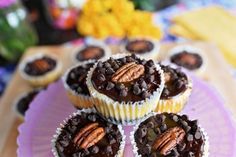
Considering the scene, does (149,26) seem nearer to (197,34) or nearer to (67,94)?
(197,34)

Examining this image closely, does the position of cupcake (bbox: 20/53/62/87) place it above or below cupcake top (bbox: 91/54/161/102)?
below

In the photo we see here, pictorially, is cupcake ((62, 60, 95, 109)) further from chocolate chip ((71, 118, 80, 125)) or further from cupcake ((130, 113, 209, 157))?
cupcake ((130, 113, 209, 157))

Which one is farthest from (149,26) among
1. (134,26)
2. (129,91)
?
(129,91)

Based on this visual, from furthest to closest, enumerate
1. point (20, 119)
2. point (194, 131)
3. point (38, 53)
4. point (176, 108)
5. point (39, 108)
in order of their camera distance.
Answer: point (38, 53)
point (20, 119)
point (39, 108)
point (176, 108)
point (194, 131)

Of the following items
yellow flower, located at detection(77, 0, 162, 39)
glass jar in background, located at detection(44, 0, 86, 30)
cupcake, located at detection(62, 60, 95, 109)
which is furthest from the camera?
glass jar in background, located at detection(44, 0, 86, 30)

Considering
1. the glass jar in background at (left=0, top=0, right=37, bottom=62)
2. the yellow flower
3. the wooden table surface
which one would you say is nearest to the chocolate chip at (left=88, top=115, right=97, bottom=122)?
the wooden table surface

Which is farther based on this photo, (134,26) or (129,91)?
(134,26)

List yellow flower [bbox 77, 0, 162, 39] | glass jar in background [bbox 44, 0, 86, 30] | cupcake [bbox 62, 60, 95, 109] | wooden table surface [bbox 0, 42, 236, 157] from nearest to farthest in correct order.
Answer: cupcake [bbox 62, 60, 95, 109] → wooden table surface [bbox 0, 42, 236, 157] → yellow flower [bbox 77, 0, 162, 39] → glass jar in background [bbox 44, 0, 86, 30]

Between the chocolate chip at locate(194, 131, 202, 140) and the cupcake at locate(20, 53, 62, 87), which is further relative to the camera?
the cupcake at locate(20, 53, 62, 87)
